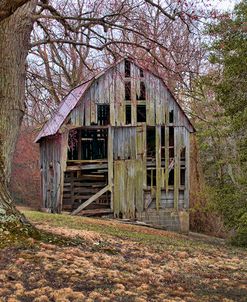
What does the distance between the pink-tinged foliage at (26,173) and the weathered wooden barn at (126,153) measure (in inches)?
530

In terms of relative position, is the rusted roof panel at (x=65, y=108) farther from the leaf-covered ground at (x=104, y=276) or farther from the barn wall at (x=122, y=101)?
the leaf-covered ground at (x=104, y=276)

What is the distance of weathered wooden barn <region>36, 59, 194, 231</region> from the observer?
20.1 m

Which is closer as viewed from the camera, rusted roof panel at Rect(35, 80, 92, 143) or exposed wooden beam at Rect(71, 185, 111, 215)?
rusted roof panel at Rect(35, 80, 92, 143)

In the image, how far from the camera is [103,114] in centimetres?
2131

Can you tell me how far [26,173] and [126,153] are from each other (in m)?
16.8

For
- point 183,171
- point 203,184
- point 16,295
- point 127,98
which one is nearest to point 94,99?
point 127,98

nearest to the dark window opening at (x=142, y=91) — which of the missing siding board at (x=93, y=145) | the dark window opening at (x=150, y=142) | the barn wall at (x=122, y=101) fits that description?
the barn wall at (x=122, y=101)

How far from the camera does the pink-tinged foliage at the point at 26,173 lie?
34.8 m

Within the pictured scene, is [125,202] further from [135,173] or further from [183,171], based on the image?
[183,171]

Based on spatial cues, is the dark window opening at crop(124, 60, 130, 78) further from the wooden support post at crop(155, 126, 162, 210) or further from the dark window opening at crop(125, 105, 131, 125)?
the wooden support post at crop(155, 126, 162, 210)

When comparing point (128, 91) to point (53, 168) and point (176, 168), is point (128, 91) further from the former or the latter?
point (53, 168)

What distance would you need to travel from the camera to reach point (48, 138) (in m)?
22.4

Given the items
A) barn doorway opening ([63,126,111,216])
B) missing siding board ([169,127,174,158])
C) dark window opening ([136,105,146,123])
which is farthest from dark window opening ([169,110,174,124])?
barn doorway opening ([63,126,111,216])

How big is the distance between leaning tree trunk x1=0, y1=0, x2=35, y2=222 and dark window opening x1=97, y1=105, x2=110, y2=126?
42.0 feet
